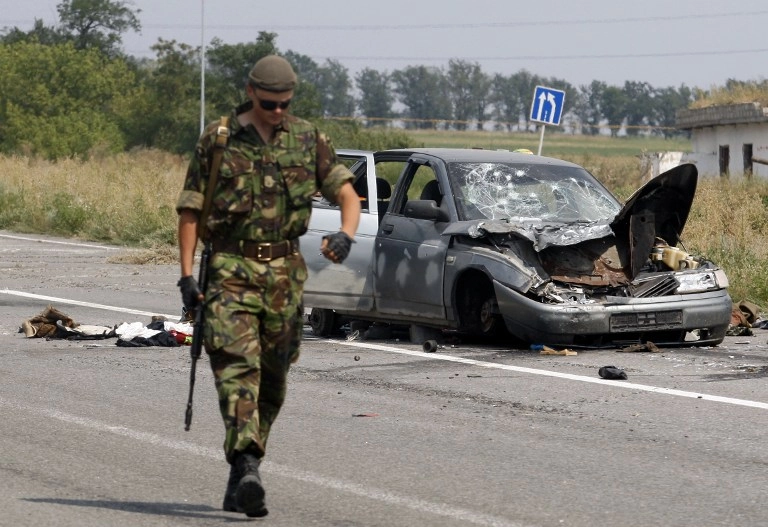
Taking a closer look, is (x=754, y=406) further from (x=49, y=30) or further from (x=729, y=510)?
(x=49, y=30)

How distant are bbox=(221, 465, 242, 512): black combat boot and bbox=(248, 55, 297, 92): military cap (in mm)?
1588

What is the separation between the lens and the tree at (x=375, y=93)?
532ft

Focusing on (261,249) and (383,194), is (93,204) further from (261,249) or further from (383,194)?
(261,249)

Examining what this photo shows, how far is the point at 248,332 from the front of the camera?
20.3 ft

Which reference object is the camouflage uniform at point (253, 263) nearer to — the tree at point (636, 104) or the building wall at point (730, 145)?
the building wall at point (730, 145)

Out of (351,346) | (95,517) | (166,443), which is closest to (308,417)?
(166,443)

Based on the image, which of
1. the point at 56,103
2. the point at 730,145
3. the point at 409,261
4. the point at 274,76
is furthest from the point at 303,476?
the point at 56,103

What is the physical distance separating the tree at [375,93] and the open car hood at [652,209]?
489 ft

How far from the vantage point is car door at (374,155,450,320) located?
479 inches

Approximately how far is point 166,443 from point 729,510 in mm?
3092

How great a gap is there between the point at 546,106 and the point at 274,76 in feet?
60.3

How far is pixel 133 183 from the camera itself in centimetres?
3634

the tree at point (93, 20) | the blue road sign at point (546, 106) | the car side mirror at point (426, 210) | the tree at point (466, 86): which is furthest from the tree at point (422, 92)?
the car side mirror at point (426, 210)

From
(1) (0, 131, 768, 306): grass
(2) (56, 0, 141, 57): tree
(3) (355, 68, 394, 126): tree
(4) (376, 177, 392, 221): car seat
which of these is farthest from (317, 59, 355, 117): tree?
(4) (376, 177, 392, 221): car seat
